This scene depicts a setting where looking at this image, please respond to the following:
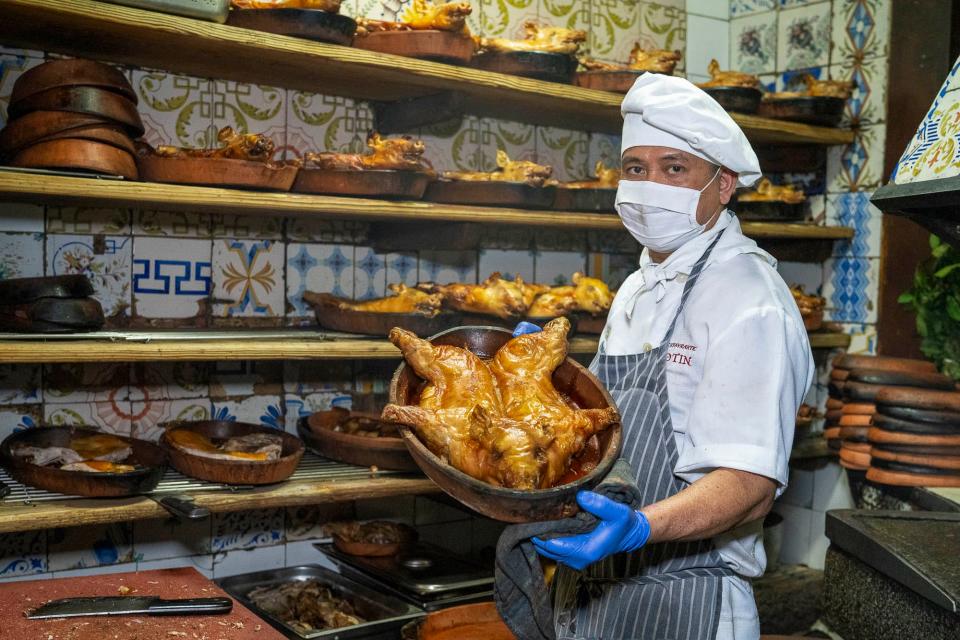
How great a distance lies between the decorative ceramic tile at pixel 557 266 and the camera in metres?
4.29

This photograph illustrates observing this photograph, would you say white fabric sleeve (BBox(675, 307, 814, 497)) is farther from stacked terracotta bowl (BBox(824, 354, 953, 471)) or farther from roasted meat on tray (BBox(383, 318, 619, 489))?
stacked terracotta bowl (BBox(824, 354, 953, 471))

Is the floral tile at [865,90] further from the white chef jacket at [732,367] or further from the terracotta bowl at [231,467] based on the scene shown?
the terracotta bowl at [231,467]

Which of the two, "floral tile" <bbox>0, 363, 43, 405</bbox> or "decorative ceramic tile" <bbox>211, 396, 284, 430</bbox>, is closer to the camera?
"floral tile" <bbox>0, 363, 43, 405</bbox>

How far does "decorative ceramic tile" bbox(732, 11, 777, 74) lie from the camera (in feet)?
15.5

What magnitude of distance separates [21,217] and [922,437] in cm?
322

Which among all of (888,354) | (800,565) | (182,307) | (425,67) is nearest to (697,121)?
(425,67)

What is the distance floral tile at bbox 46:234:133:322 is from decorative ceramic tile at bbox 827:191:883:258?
3171mm

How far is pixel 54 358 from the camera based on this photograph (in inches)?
107

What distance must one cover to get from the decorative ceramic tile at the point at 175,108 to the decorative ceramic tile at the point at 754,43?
2.42 meters

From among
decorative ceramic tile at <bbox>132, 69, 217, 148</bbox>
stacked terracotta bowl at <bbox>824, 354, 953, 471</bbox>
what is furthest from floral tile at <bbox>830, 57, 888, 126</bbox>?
decorative ceramic tile at <bbox>132, 69, 217, 148</bbox>

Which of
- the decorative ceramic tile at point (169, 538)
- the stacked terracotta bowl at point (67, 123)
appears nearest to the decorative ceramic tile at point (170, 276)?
the stacked terracotta bowl at point (67, 123)

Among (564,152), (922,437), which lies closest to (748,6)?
(564,152)

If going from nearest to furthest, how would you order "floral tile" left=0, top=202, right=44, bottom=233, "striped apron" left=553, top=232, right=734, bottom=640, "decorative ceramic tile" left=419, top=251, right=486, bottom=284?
"striped apron" left=553, top=232, right=734, bottom=640
"floral tile" left=0, top=202, right=44, bottom=233
"decorative ceramic tile" left=419, top=251, right=486, bottom=284

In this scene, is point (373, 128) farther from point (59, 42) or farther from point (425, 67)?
point (59, 42)
